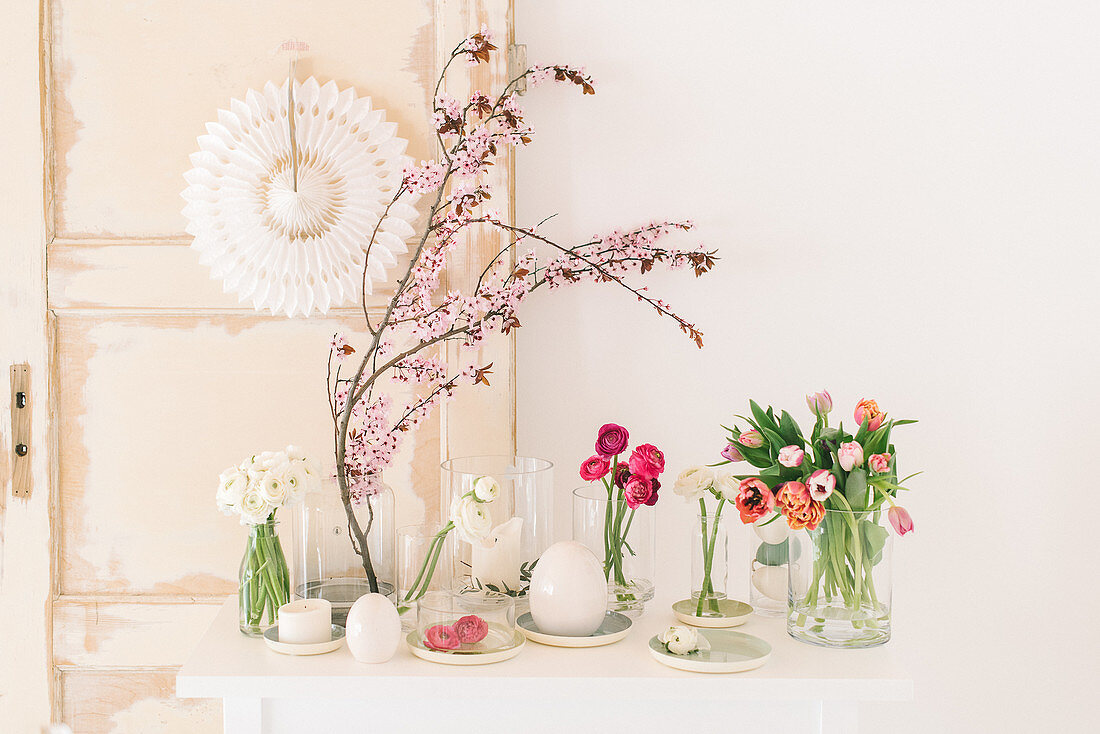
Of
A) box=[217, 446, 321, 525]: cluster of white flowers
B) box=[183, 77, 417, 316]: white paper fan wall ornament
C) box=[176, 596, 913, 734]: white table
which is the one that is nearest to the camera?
box=[176, 596, 913, 734]: white table

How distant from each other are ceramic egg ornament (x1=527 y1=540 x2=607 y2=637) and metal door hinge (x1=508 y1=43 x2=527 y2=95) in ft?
2.59

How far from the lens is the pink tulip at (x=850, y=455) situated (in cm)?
121

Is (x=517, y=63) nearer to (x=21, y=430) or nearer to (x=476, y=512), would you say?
(x=476, y=512)

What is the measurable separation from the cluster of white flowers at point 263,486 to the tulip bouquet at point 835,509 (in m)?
0.64

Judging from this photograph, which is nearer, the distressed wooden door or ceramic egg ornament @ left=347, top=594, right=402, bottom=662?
ceramic egg ornament @ left=347, top=594, right=402, bottom=662

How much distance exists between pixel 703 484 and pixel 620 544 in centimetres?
16

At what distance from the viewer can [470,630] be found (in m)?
1.20

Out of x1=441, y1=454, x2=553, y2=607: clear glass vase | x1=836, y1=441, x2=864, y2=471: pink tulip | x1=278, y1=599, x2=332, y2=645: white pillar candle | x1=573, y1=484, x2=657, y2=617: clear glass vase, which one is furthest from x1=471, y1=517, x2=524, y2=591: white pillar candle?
x1=836, y1=441, x2=864, y2=471: pink tulip

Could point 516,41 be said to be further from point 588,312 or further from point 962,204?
point 962,204

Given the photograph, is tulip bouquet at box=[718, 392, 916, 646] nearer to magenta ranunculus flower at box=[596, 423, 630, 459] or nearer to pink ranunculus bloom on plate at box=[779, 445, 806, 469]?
pink ranunculus bloom on plate at box=[779, 445, 806, 469]

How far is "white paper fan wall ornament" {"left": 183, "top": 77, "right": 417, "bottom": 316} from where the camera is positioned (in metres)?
1.48

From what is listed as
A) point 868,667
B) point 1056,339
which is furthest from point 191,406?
point 1056,339

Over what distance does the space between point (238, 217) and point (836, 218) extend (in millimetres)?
1053

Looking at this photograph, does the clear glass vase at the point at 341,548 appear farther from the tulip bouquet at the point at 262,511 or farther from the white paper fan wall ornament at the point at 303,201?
the white paper fan wall ornament at the point at 303,201
